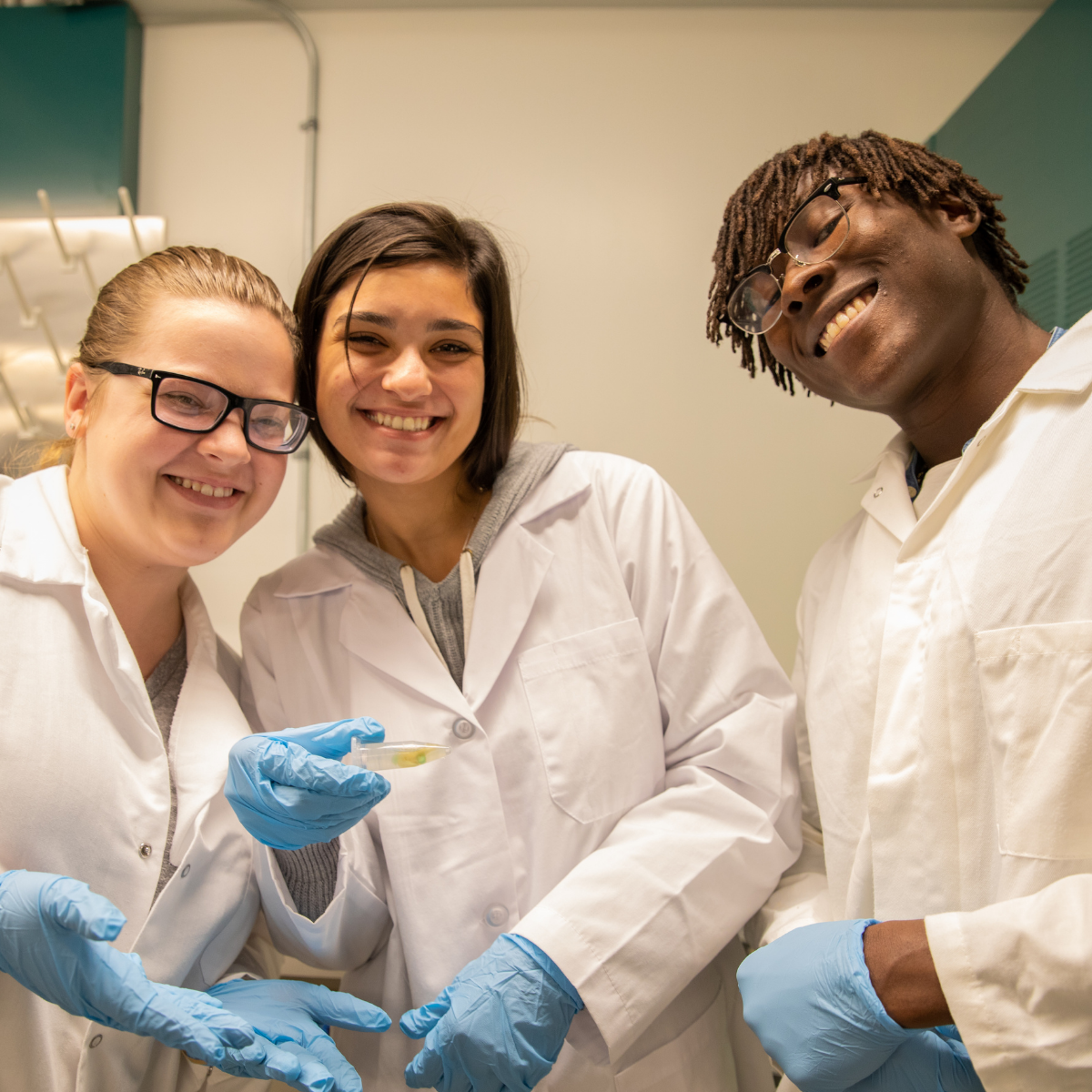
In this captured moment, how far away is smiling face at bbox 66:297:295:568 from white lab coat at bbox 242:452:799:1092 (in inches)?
9.5

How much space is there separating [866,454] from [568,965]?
1574mm

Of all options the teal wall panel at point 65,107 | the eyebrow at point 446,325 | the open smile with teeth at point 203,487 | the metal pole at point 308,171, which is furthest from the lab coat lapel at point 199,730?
the teal wall panel at point 65,107

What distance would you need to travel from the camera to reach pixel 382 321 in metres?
1.24

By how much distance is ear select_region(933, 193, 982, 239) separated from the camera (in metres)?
1.18

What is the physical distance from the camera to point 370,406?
1247 mm

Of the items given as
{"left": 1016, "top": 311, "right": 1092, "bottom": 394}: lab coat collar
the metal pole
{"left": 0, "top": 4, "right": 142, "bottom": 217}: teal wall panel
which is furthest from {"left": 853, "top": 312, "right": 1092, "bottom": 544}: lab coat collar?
{"left": 0, "top": 4, "right": 142, "bottom": 217}: teal wall panel

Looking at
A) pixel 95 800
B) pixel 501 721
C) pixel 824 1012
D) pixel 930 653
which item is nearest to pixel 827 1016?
pixel 824 1012

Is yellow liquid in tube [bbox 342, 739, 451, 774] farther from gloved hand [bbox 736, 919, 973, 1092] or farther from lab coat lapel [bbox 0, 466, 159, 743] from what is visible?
gloved hand [bbox 736, 919, 973, 1092]

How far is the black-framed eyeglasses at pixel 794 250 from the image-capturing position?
117 cm

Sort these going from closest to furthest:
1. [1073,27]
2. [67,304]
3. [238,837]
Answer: [238,837], [1073,27], [67,304]

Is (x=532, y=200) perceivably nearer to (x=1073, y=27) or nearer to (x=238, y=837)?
(x=1073, y=27)

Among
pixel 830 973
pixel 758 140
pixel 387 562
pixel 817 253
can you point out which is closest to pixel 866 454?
pixel 758 140

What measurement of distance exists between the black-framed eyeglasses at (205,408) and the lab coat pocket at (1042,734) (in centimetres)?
98

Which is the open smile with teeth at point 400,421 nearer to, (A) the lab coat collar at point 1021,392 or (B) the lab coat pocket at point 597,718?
(B) the lab coat pocket at point 597,718
